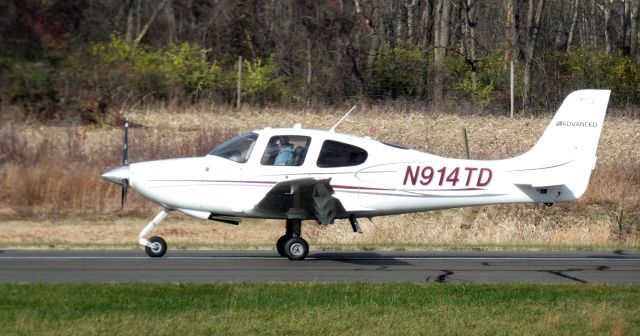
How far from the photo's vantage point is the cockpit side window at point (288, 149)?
50.8ft

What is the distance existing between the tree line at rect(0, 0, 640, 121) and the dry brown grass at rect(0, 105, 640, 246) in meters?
1.96

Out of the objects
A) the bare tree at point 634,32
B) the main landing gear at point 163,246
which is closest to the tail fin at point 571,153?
the main landing gear at point 163,246

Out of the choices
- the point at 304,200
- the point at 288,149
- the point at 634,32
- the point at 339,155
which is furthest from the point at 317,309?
the point at 634,32

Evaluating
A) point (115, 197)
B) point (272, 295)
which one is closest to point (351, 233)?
point (115, 197)

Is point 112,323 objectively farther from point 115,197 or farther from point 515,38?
point 515,38

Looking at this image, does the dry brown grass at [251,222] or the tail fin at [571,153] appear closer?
the tail fin at [571,153]

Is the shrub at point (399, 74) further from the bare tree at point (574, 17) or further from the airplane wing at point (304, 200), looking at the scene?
the airplane wing at point (304, 200)

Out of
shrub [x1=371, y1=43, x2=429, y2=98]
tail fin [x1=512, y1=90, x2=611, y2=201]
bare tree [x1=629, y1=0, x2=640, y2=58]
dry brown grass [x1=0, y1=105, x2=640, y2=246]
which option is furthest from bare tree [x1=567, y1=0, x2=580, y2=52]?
tail fin [x1=512, y1=90, x2=611, y2=201]

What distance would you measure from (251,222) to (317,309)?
12677mm

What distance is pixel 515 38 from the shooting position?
3822cm

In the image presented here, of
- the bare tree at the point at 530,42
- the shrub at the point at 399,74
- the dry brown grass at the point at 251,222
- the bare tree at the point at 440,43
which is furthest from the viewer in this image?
the bare tree at the point at 440,43

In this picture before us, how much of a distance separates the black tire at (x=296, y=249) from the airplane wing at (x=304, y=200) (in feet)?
1.17

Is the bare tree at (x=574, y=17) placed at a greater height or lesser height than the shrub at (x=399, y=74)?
greater

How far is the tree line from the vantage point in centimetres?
3143
